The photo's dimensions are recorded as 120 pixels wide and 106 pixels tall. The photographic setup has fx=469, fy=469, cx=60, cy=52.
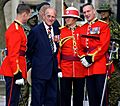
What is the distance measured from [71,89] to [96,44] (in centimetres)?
88

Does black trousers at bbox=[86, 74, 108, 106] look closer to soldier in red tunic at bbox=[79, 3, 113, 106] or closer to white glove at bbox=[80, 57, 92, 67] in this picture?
soldier in red tunic at bbox=[79, 3, 113, 106]

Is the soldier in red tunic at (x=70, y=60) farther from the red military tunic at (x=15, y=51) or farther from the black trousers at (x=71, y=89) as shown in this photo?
the red military tunic at (x=15, y=51)

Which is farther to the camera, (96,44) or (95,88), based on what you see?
(95,88)

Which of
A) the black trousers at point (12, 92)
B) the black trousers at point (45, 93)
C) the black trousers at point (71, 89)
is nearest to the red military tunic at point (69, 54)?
the black trousers at point (71, 89)

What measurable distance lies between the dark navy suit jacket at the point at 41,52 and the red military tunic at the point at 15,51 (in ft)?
0.56

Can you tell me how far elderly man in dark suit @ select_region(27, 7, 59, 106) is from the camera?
264 inches

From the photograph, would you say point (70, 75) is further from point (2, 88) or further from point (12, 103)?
point (2, 88)

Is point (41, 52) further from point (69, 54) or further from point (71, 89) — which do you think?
point (71, 89)

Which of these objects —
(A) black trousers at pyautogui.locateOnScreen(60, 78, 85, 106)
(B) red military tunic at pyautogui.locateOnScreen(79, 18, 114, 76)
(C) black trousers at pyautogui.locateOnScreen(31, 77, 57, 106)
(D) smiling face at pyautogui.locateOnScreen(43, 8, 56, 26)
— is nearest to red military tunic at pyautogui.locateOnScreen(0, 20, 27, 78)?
(C) black trousers at pyautogui.locateOnScreen(31, 77, 57, 106)

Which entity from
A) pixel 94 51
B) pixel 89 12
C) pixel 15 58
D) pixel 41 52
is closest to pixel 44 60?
pixel 41 52

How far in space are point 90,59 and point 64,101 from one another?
0.90 metres

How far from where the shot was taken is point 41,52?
671 cm

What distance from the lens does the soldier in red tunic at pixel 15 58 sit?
21.0 feet

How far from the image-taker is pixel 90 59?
22.8 ft
